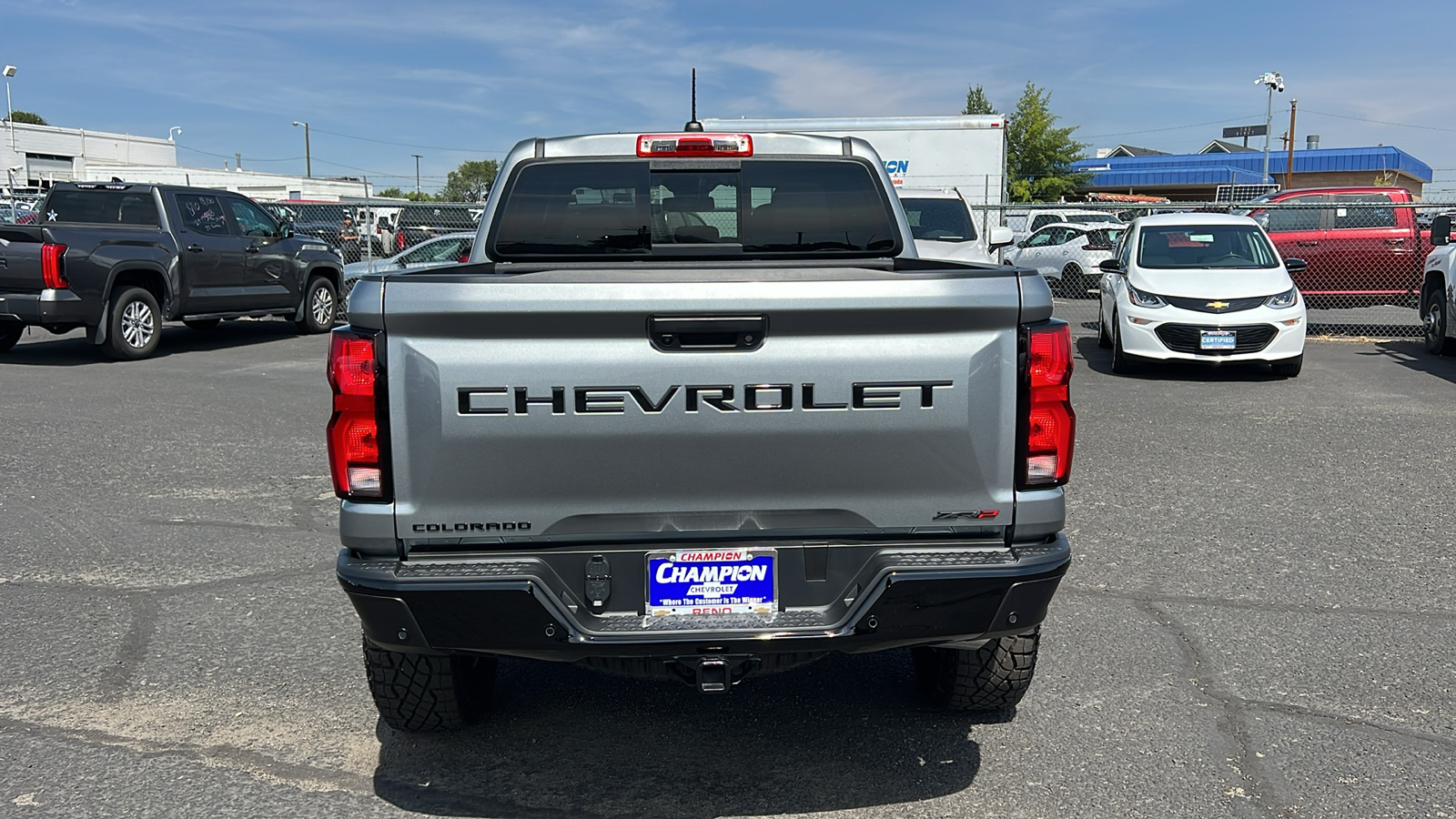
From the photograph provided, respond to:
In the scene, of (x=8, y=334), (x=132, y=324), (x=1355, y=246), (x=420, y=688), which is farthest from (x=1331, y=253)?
(x=8, y=334)

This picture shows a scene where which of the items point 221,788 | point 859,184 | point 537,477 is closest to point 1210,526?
point 859,184

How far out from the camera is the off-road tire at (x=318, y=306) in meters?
16.6

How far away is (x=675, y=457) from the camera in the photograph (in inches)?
119

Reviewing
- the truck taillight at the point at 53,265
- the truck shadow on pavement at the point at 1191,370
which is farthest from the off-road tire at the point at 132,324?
the truck shadow on pavement at the point at 1191,370

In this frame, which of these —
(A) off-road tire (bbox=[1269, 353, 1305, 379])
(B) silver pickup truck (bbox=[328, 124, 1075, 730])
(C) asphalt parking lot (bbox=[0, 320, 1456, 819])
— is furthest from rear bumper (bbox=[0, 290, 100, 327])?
(A) off-road tire (bbox=[1269, 353, 1305, 379])

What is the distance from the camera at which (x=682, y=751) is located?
3740 mm

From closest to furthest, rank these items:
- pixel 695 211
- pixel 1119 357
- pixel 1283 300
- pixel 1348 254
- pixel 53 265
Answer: pixel 695 211, pixel 1283 300, pixel 1119 357, pixel 53 265, pixel 1348 254

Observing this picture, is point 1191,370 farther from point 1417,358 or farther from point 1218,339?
point 1417,358

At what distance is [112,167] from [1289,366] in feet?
239

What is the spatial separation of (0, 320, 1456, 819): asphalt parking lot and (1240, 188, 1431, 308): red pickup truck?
9958 millimetres

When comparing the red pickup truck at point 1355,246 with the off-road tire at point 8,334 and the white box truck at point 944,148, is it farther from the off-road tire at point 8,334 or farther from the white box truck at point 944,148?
the off-road tire at point 8,334

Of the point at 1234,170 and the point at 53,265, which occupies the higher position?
the point at 1234,170

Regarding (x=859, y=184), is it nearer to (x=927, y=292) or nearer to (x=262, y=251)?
(x=927, y=292)

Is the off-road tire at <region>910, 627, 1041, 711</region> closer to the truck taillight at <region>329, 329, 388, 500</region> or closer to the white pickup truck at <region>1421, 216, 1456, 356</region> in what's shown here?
the truck taillight at <region>329, 329, 388, 500</region>
